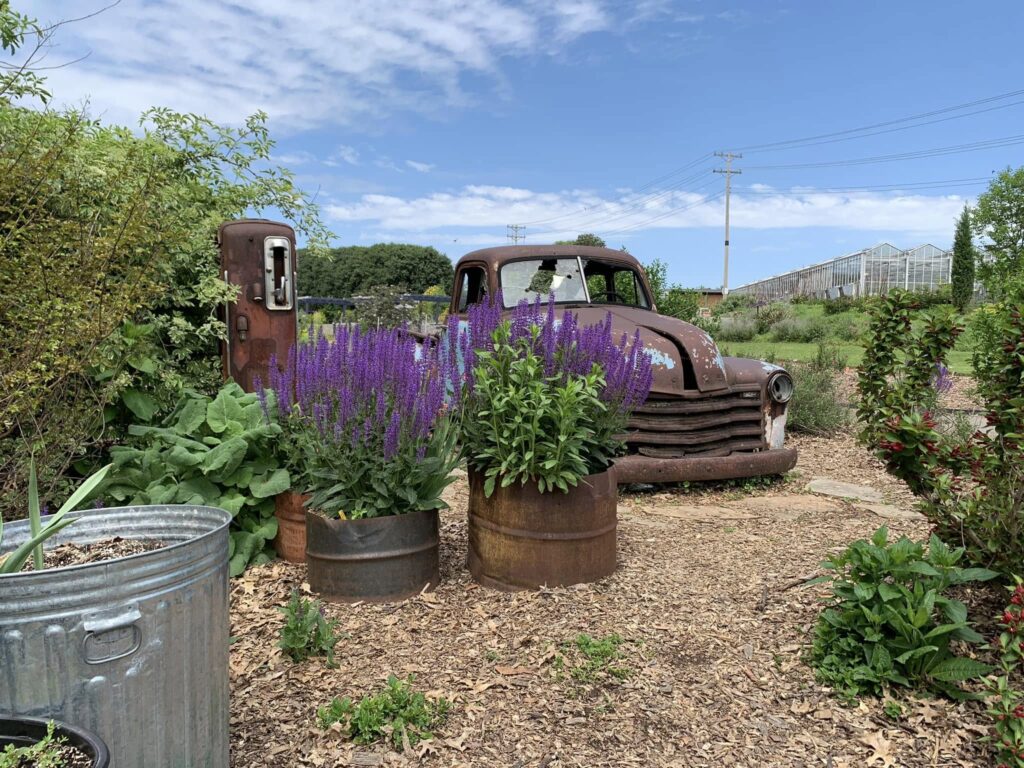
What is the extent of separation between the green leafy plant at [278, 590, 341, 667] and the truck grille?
2880mm

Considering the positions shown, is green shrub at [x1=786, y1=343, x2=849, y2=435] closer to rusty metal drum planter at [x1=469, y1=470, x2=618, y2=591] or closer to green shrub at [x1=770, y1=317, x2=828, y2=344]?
rusty metal drum planter at [x1=469, y1=470, x2=618, y2=591]

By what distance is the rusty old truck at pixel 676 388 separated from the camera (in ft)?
17.1

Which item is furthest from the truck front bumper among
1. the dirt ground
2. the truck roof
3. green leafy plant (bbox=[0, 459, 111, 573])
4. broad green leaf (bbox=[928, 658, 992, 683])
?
green leafy plant (bbox=[0, 459, 111, 573])

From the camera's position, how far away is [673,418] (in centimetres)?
527

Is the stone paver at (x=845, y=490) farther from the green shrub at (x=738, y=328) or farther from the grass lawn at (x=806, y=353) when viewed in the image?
the green shrub at (x=738, y=328)

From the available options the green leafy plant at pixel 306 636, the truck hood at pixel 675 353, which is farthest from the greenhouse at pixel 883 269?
the green leafy plant at pixel 306 636

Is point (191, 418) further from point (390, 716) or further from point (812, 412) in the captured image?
point (812, 412)

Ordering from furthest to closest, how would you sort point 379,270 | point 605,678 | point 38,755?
point 379,270, point 605,678, point 38,755

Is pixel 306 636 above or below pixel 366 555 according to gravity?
below

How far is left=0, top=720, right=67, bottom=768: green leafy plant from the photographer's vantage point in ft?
4.48

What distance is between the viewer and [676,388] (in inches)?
205

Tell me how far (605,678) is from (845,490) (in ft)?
12.1

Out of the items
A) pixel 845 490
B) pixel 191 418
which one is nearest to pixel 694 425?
pixel 845 490

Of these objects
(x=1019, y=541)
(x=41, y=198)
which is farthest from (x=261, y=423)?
(x=1019, y=541)
